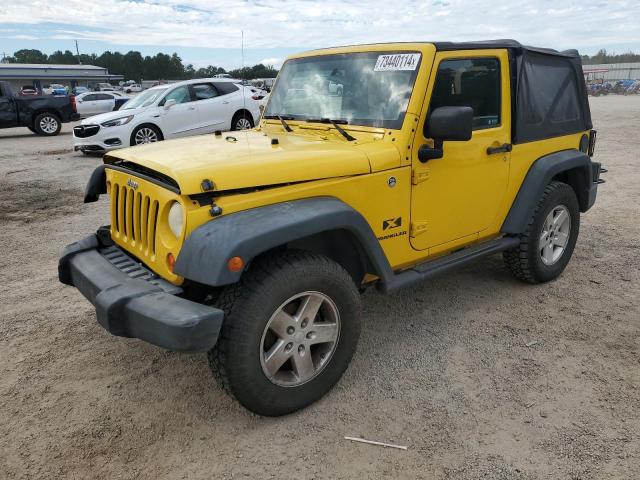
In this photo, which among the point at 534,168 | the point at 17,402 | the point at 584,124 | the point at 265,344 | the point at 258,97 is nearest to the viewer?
the point at 265,344

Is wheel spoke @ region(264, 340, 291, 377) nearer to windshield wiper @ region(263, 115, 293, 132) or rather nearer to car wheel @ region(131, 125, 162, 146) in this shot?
windshield wiper @ region(263, 115, 293, 132)

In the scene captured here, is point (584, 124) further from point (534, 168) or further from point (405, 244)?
point (405, 244)

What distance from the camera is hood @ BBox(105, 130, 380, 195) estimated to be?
2596 millimetres

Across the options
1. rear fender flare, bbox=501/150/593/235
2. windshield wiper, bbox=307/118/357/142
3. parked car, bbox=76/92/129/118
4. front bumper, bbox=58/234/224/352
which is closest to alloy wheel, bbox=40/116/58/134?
parked car, bbox=76/92/129/118

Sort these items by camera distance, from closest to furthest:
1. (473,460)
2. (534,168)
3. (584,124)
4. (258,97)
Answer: (473,460), (534,168), (584,124), (258,97)

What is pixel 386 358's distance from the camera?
3.45 meters

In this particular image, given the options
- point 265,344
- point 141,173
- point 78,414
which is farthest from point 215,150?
point 78,414

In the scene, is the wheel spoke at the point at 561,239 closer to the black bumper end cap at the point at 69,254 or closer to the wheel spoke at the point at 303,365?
the wheel spoke at the point at 303,365

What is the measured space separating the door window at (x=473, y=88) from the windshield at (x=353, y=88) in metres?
0.22

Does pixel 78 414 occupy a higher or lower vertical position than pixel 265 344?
lower

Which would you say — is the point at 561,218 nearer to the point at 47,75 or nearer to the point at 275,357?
the point at 275,357

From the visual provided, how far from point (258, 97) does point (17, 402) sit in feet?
38.7

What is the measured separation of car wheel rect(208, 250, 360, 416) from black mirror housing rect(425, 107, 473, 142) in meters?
1.03

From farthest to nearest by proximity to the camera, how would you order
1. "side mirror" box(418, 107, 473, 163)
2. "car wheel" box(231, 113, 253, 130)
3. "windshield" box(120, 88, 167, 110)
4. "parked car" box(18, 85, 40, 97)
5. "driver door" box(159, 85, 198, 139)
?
"parked car" box(18, 85, 40, 97) → "car wheel" box(231, 113, 253, 130) → "windshield" box(120, 88, 167, 110) → "driver door" box(159, 85, 198, 139) → "side mirror" box(418, 107, 473, 163)
